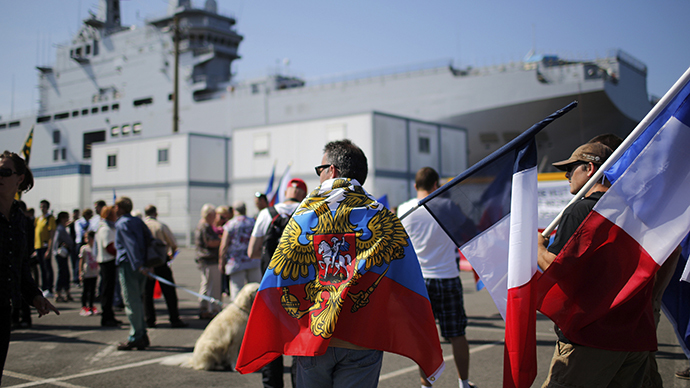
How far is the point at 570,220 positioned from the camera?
245 cm

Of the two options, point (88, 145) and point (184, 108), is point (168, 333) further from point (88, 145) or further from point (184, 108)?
point (88, 145)

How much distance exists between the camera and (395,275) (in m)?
2.25

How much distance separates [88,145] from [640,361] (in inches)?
2232

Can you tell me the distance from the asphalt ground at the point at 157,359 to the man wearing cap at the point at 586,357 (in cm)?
201

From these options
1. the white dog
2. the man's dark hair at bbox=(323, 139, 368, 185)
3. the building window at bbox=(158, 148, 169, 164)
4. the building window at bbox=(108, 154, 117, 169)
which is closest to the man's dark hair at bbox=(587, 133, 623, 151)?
the man's dark hair at bbox=(323, 139, 368, 185)

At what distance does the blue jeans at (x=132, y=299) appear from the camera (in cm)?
566

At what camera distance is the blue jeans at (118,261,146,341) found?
5.66m

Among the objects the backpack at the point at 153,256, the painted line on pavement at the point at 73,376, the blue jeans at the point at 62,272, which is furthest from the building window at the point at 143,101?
the painted line on pavement at the point at 73,376

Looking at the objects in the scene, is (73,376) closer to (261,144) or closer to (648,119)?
(648,119)

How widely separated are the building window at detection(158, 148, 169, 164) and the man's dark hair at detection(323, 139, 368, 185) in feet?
105

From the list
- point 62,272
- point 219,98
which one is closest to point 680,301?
point 62,272

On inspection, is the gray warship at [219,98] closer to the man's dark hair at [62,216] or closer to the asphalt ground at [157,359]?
the man's dark hair at [62,216]

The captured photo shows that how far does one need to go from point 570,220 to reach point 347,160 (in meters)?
1.15

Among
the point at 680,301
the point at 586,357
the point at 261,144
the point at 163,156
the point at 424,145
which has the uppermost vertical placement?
the point at 261,144
